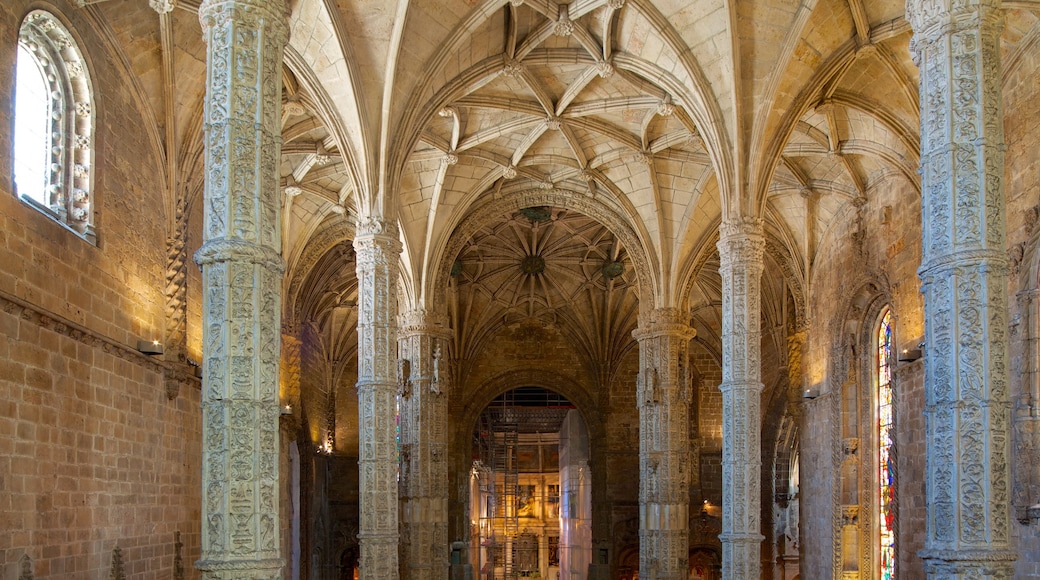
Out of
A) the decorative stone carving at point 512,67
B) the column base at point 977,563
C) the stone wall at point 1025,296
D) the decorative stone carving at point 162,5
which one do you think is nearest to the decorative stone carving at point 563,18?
the decorative stone carving at point 512,67

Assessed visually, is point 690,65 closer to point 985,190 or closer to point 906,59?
point 906,59

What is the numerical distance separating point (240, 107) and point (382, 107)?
9.69 m

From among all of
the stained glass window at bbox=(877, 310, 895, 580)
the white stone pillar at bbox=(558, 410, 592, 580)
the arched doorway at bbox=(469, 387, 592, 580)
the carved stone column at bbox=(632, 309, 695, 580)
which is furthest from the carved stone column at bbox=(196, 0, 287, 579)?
the white stone pillar at bbox=(558, 410, 592, 580)

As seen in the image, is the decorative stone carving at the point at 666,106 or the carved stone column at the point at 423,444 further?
the carved stone column at the point at 423,444

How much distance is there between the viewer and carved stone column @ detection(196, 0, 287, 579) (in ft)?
28.1

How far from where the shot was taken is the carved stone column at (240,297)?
8.58 meters

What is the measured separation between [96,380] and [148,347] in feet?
6.09

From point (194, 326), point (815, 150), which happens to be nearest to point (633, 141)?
point (815, 150)

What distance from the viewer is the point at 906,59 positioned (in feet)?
62.7

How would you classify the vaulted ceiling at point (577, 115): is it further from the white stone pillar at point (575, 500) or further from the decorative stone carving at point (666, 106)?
the white stone pillar at point (575, 500)

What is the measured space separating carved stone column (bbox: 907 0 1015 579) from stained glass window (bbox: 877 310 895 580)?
13784 mm

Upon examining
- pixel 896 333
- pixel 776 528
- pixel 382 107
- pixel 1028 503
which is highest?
pixel 382 107

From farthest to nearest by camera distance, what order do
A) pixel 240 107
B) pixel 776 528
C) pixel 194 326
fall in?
pixel 776 528 → pixel 194 326 → pixel 240 107

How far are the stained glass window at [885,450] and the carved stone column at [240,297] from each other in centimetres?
1703
